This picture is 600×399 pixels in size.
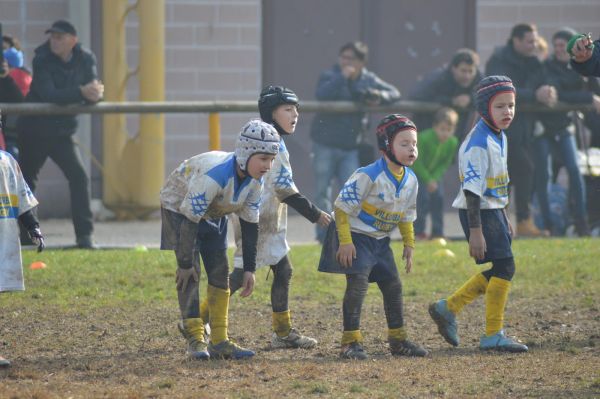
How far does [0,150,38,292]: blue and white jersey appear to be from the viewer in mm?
7855

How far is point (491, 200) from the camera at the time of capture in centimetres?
844

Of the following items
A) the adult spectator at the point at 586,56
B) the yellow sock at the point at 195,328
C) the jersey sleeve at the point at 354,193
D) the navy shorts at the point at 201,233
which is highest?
the adult spectator at the point at 586,56

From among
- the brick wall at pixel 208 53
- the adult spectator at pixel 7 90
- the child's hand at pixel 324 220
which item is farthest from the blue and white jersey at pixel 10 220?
the brick wall at pixel 208 53

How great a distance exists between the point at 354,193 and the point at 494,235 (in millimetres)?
951

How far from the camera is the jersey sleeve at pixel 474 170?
8305 millimetres

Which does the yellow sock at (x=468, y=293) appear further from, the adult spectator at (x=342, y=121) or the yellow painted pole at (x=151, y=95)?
the yellow painted pole at (x=151, y=95)

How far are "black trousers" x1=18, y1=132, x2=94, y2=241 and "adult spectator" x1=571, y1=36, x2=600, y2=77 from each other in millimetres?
5635

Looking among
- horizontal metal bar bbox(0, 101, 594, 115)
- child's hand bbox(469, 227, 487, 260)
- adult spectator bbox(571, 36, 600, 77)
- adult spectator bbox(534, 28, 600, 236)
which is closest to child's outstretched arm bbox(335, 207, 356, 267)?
child's hand bbox(469, 227, 487, 260)

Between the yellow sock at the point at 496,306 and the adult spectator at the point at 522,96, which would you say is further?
the adult spectator at the point at 522,96

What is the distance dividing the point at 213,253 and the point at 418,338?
62.0 inches

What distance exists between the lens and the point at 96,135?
15.8m

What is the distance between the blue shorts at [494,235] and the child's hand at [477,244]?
0.38ft

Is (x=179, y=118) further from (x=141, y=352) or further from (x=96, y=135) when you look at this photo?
(x=141, y=352)

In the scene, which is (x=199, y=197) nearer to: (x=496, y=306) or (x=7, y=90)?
(x=496, y=306)
